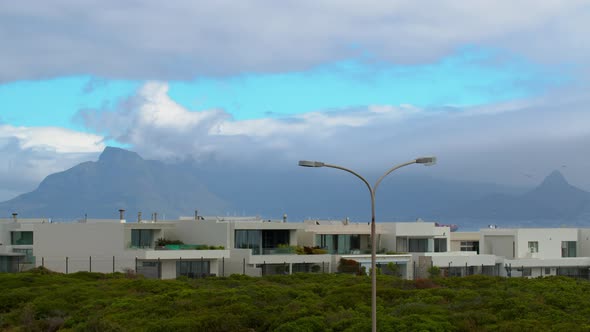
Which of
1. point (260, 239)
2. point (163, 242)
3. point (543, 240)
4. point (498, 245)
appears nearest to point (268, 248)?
point (260, 239)

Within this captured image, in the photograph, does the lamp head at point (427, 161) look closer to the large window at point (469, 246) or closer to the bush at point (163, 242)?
the bush at point (163, 242)

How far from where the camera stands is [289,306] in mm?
43531

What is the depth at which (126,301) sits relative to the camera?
4666 cm

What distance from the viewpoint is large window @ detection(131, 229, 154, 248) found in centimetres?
7256

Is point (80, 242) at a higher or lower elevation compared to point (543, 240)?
higher

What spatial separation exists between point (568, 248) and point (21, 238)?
53668 mm

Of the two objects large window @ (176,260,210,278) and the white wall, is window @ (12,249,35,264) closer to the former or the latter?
large window @ (176,260,210,278)

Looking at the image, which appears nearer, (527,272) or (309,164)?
(309,164)

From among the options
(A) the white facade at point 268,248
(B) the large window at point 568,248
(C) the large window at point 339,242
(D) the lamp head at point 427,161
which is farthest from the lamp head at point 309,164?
(B) the large window at point 568,248

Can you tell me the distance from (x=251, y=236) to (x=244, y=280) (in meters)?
14.1

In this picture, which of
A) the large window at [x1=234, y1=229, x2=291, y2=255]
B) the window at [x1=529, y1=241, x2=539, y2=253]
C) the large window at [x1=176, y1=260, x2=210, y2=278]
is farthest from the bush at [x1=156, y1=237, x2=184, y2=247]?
the window at [x1=529, y1=241, x2=539, y2=253]

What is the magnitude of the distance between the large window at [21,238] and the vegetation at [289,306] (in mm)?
26112

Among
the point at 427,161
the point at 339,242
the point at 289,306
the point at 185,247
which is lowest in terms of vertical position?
the point at 289,306

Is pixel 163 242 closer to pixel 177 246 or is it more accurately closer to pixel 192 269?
pixel 177 246
